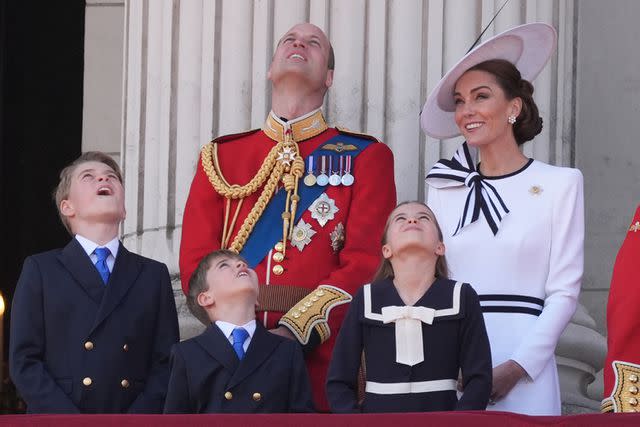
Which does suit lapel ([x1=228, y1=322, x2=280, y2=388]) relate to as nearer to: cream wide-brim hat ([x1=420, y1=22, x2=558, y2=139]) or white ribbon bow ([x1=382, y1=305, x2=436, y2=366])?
white ribbon bow ([x1=382, y1=305, x2=436, y2=366])

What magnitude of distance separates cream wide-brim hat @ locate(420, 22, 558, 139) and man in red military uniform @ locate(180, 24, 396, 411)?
20 centimetres

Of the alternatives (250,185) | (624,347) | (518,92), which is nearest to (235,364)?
(250,185)

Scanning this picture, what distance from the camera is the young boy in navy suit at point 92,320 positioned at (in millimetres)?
5312

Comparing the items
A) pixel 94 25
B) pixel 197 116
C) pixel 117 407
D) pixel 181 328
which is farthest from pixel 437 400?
pixel 94 25

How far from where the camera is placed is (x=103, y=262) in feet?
18.1

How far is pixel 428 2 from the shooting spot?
6859mm

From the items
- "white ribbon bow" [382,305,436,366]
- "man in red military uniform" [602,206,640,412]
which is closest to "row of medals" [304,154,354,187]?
"white ribbon bow" [382,305,436,366]

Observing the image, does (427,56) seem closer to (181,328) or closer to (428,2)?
(428,2)

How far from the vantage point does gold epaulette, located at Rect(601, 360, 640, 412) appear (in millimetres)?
5062

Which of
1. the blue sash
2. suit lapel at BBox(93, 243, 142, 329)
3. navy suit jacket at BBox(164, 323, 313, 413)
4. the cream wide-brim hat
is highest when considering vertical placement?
the cream wide-brim hat

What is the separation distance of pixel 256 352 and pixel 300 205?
838 mm

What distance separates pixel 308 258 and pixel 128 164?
131 cm

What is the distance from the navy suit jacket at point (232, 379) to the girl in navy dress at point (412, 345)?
15 centimetres

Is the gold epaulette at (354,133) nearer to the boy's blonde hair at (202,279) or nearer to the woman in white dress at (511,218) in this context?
the woman in white dress at (511,218)
